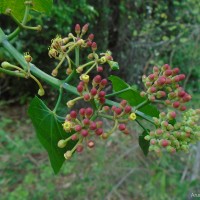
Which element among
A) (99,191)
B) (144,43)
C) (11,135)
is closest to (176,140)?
(99,191)

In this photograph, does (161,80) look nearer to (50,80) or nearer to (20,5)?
(50,80)

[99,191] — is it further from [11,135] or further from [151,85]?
[151,85]

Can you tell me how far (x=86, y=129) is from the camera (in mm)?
600

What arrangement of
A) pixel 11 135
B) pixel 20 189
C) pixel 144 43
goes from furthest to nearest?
pixel 144 43 < pixel 11 135 < pixel 20 189

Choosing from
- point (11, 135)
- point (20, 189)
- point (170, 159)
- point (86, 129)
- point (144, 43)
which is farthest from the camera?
point (144, 43)

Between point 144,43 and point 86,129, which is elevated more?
point 86,129

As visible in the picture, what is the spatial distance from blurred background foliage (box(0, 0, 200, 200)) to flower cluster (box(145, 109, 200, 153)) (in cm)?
180

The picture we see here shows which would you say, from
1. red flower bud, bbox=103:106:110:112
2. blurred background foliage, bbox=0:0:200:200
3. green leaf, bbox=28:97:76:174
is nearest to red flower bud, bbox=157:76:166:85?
red flower bud, bbox=103:106:110:112

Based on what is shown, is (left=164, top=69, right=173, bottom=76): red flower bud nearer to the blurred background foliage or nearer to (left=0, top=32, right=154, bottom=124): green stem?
(left=0, top=32, right=154, bottom=124): green stem

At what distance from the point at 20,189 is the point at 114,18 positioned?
8.93 feet

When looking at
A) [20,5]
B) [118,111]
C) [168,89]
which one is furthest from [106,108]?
[20,5]

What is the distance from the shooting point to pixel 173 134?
63 centimetres

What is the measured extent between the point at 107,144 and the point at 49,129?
2.89 meters

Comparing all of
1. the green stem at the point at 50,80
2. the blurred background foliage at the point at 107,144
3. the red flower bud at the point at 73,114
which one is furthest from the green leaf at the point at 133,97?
the blurred background foliage at the point at 107,144
